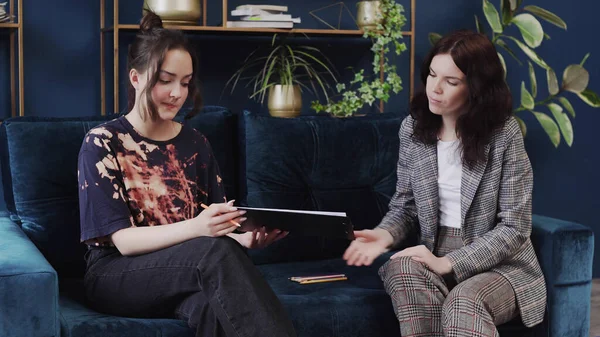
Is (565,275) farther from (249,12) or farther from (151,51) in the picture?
(249,12)

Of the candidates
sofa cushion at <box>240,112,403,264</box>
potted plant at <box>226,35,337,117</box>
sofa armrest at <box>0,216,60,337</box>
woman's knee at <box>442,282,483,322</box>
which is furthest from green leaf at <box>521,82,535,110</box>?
sofa armrest at <box>0,216,60,337</box>

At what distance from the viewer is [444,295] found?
2225 millimetres

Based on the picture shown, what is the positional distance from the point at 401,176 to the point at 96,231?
3.08ft

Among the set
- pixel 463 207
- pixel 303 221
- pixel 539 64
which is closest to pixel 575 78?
pixel 539 64

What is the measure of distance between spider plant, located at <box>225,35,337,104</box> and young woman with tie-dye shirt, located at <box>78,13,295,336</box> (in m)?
1.22

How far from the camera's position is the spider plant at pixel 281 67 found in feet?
11.9

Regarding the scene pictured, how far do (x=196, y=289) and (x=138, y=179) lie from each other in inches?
15.3

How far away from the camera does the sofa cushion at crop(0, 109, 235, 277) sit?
2494mm

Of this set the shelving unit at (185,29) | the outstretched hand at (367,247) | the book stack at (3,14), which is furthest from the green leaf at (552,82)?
the book stack at (3,14)

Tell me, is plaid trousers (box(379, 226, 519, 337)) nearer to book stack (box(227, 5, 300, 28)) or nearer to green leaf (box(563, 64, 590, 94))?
book stack (box(227, 5, 300, 28))

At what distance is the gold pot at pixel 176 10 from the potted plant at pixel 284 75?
1.16ft

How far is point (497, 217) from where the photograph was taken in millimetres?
2375

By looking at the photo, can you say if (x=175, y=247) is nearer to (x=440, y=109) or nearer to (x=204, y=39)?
(x=440, y=109)

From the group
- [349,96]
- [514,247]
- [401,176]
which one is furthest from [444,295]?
[349,96]
